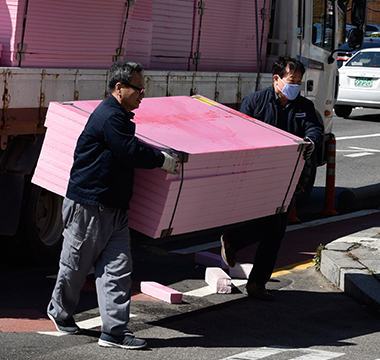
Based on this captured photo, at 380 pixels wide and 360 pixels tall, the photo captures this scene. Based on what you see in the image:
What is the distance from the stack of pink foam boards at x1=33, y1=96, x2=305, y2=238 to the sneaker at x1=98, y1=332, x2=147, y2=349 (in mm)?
697

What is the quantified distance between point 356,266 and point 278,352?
224 centimetres

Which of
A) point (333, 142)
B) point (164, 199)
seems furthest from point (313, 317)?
point (333, 142)

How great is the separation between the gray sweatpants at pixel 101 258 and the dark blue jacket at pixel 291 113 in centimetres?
179

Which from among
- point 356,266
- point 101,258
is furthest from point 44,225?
point 356,266

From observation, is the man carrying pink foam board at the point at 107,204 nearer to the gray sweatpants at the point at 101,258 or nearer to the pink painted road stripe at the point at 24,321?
the gray sweatpants at the point at 101,258

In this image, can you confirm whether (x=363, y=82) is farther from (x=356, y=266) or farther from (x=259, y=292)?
(x=259, y=292)

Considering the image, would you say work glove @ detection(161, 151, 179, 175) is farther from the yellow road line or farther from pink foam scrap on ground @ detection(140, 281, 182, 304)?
the yellow road line

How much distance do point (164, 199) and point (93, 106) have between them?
910 mm

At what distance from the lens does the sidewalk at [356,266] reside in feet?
22.1

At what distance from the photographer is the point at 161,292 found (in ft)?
20.9

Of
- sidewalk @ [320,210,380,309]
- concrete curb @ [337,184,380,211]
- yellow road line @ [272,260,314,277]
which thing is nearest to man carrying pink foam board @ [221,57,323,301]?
sidewalk @ [320,210,380,309]

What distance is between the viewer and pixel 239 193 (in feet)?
19.7

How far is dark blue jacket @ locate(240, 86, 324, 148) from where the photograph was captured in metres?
6.56

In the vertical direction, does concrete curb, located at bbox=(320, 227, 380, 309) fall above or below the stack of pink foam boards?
below
